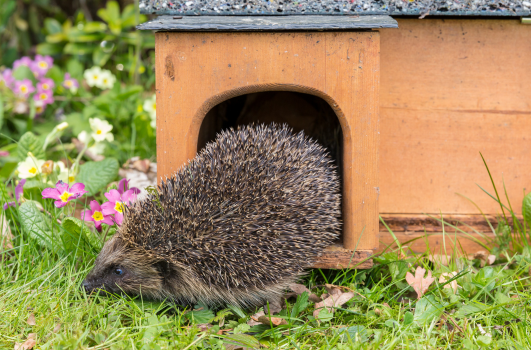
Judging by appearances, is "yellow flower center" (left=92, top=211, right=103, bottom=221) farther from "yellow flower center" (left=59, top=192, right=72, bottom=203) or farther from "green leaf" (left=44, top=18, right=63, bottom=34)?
"green leaf" (left=44, top=18, right=63, bottom=34)

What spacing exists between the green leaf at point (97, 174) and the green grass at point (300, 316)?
76cm

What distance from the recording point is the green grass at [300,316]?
7.68ft

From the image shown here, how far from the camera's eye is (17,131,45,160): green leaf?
3.85 metres

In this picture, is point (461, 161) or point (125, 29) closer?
point (461, 161)

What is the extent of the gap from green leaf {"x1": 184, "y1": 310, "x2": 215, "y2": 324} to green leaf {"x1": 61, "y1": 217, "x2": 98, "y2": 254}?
2.89ft

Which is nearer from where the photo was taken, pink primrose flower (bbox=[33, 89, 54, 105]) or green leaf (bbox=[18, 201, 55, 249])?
green leaf (bbox=[18, 201, 55, 249])

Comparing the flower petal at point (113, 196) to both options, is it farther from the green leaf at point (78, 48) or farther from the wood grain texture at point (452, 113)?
the green leaf at point (78, 48)

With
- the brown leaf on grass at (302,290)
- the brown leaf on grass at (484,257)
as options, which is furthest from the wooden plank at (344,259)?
the brown leaf on grass at (484,257)

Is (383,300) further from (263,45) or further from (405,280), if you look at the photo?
(263,45)

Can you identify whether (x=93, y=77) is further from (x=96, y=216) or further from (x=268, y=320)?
(x=268, y=320)

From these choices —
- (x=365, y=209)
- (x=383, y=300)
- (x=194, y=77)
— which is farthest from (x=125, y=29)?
(x=383, y=300)

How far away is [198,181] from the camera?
2678 mm

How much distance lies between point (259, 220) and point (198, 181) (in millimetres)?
432

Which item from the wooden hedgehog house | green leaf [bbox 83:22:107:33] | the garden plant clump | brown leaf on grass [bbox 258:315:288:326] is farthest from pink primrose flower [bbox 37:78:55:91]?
brown leaf on grass [bbox 258:315:288:326]
